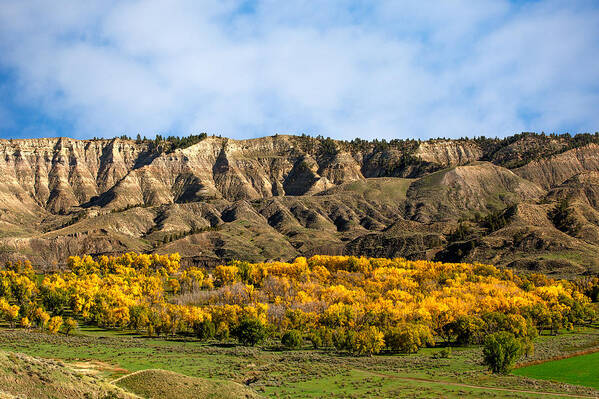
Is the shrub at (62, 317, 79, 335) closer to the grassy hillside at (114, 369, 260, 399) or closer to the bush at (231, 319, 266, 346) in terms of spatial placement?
the bush at (231, 319, 266, 346)

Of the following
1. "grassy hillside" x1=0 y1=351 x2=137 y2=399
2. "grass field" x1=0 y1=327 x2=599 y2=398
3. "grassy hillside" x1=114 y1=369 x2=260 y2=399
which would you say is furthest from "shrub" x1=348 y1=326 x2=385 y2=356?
"grassy hillside" x1=0 y1=351 x2=137 y2=399

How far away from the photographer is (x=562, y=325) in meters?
98.6

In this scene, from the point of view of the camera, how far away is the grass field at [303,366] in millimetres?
51688

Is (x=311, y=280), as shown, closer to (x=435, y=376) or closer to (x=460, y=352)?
(x=460, y=352)

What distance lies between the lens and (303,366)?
2520 inches

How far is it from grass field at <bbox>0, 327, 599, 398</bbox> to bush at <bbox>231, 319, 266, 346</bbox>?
116 inches

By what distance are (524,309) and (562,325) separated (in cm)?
1157

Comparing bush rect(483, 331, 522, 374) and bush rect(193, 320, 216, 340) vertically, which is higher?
bush rect(193, 320, 216, 340)

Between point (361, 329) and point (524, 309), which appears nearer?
point (361, 329)

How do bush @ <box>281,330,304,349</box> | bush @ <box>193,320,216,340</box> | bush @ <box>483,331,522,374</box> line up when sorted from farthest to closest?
bush @ <box>193,320,216,340</box>
bush @ <box>281,330,304,349</box>
bush @ <box>483,331,522,374</box>

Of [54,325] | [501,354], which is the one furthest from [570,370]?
[54,325]

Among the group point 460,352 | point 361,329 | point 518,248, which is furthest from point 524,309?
point 518,248

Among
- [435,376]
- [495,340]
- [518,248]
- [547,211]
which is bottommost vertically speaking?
[435,376]

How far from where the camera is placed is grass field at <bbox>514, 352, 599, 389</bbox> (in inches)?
2253
